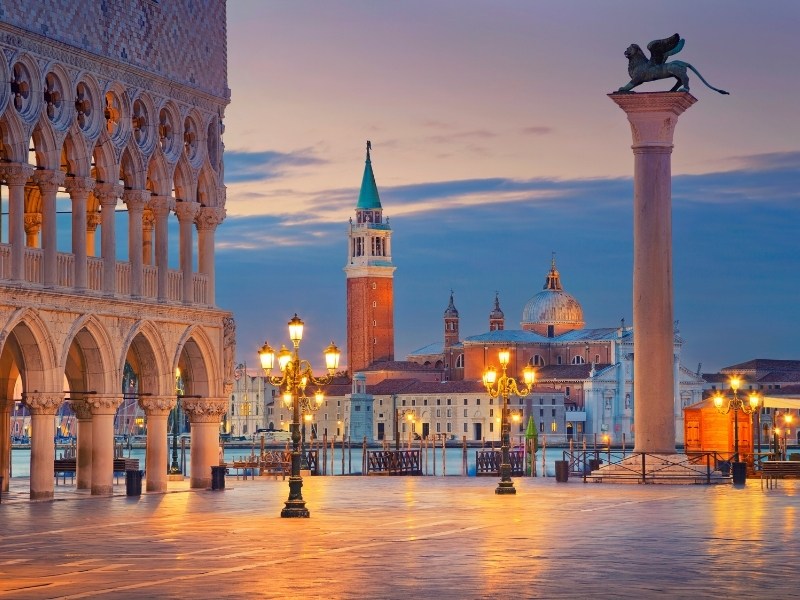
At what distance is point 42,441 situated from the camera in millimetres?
34656

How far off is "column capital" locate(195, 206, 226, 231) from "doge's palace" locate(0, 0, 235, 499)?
44mm

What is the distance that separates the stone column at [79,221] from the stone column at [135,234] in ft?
6.26

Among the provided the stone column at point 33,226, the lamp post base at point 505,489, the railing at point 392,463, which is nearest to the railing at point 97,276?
the stone column at point 33,226

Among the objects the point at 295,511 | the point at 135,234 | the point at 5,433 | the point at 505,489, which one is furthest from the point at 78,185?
the point at 505,489

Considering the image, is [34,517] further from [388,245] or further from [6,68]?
[388,245]

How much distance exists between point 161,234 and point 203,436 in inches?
193

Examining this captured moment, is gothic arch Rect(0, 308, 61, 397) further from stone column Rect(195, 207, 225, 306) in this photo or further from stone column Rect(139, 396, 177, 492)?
stone column Rect(195, 207, 225, 306)

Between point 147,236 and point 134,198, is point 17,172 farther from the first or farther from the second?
point 147,236

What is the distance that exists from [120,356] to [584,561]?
18.8 m

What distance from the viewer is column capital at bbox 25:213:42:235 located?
38812mm

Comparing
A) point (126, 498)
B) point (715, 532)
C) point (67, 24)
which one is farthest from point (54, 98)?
point (715, 532)

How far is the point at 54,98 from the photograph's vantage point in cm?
3497

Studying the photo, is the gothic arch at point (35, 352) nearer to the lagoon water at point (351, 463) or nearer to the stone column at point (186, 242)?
the stone column at point (186, 242)

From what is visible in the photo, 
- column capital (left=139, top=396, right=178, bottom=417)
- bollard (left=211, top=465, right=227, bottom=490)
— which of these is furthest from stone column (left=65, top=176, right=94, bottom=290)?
bollard (left=211, top=465, right=227, bottom=490)
